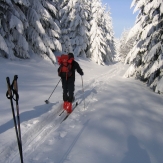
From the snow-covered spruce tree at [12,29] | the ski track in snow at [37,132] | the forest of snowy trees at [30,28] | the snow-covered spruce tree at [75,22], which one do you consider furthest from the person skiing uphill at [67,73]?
the snow-covered spruce tree at [75,22]

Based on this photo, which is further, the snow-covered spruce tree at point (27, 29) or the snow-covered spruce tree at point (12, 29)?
the snow-covered spruce tree at point (27, 29)

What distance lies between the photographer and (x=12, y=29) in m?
13.8

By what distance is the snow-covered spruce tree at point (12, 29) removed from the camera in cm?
1286

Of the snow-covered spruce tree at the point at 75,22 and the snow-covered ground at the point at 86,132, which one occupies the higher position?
the snow-covered spruce tree at the point at 75,22

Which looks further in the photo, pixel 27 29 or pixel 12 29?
pixel 27 29

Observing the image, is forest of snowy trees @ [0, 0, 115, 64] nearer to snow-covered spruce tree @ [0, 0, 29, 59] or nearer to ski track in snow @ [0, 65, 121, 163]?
snow-covered spruce tree @ [0, 0, 29, 59]

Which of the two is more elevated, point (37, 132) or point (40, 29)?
point (40, 29)

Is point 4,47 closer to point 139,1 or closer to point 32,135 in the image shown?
point 32,135

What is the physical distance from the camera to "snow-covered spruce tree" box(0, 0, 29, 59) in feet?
42.2

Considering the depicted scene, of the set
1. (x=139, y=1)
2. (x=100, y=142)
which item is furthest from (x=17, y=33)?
(x=100, y=142)

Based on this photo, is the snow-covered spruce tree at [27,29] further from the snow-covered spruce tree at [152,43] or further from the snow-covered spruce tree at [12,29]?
the snow-covered spruce tree at [152,43]

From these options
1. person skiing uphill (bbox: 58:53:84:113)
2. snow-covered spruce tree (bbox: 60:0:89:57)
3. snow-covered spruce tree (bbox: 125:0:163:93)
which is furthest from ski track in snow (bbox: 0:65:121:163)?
snow-covered spruce tree (bbox: 60:0:89:57)

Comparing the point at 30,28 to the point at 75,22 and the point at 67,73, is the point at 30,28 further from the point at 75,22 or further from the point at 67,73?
the point at 75,22

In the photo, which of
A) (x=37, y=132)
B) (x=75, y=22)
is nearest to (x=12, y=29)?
(x=37, y=132)
